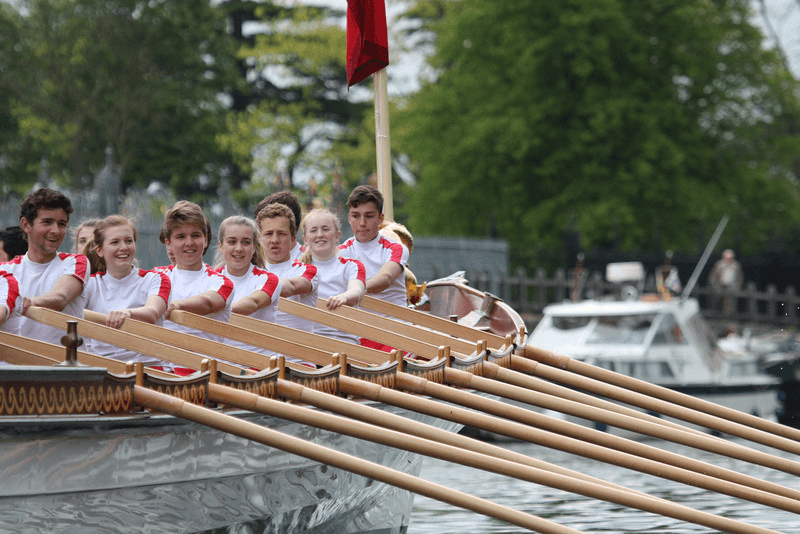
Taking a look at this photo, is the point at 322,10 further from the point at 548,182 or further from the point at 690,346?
the point at 690,346

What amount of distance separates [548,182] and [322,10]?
11.8 metres

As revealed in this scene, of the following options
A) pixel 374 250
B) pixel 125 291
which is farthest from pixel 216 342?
pixel 374 250

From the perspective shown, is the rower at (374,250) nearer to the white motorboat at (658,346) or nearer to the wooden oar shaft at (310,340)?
the wooden oar shaft at (310,340)

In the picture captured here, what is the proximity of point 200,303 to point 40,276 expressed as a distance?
87cm

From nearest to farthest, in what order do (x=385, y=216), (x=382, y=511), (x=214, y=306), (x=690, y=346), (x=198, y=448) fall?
(x=198, y=448), (x=214, y=306), (x=382, y=511), (x=385, y=216), (x=690, y=346)

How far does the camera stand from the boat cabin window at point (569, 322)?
17406 mm

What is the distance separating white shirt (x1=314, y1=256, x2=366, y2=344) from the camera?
791 centimetres

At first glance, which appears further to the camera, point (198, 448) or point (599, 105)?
point (599, 105)

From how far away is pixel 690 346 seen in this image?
16.9m

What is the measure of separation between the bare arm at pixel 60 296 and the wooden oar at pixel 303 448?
1075 mm

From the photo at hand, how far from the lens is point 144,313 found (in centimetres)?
624

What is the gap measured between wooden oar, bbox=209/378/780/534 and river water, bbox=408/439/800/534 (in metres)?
3.57

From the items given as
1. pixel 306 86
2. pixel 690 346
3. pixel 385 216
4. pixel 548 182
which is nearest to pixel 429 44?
pixel 306 86

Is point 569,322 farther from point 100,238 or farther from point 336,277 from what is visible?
point 100,238
